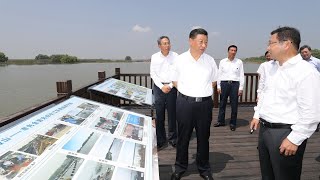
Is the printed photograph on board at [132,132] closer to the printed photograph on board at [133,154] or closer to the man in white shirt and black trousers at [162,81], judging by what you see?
the printed photograph on board at [133,154]

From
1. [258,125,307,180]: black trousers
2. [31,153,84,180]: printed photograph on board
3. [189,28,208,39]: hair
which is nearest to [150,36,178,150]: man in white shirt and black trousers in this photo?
[189,28,208,39]: hair

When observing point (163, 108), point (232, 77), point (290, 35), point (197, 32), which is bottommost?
point (163, 108)

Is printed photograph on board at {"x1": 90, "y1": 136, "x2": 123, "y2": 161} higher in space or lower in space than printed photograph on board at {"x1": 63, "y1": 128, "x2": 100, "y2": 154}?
lower

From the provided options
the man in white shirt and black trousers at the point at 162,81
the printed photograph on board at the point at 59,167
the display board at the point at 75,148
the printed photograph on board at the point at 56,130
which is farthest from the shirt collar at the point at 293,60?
the man in white shirt and black trousers at the point at 162,81

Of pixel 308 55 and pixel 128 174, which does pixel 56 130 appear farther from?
pixel 308 55

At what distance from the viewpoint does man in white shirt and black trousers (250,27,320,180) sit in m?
1.76

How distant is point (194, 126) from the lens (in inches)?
119

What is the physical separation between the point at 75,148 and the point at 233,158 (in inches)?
109

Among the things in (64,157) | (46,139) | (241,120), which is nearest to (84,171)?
(64,157)

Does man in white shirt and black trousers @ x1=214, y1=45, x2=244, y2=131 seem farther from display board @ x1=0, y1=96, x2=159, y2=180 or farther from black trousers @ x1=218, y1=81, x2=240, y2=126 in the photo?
display board @ x1=0, y1=96, x2=159, y2=180

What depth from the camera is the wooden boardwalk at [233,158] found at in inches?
129

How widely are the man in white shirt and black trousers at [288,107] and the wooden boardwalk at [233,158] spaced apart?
1.30 meters

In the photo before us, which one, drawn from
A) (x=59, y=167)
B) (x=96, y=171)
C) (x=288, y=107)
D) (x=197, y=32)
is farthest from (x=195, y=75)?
(x=59, y=167)

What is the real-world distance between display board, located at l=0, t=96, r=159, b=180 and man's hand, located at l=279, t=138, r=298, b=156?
3.11 ft
